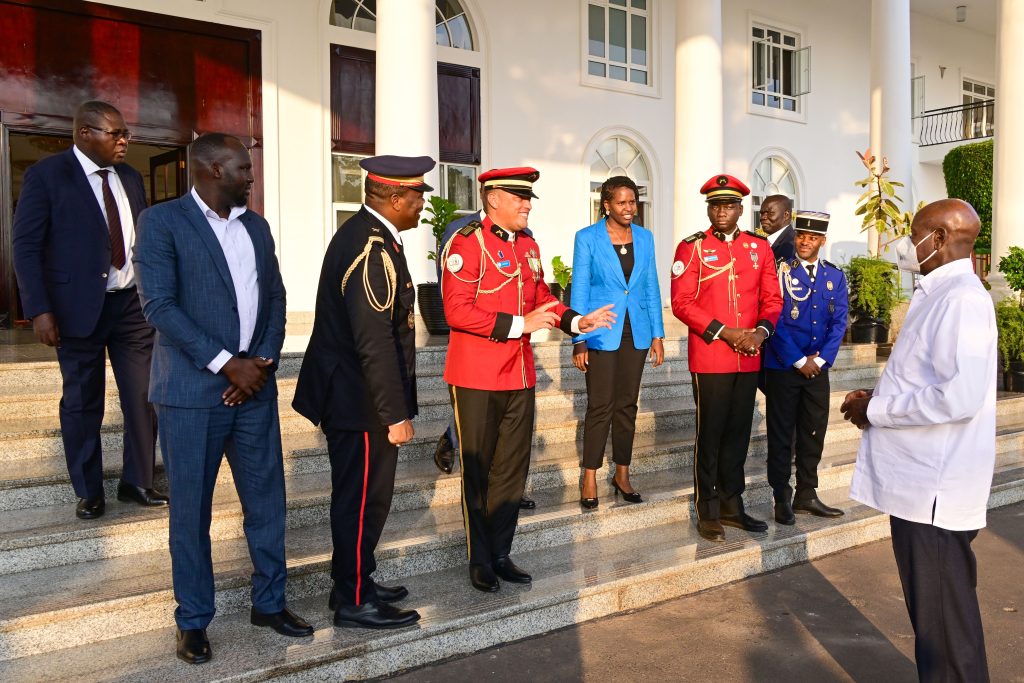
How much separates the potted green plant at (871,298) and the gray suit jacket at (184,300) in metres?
8.80

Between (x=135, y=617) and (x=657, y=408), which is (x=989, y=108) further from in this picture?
(x=135, y=617)

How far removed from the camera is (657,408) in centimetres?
714

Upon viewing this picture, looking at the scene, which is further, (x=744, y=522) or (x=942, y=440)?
(x=744, y=522)

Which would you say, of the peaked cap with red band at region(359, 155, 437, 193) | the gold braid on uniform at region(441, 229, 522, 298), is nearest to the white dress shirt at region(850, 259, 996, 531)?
the gold braid on uniform at region(441, 229, 522, 298)

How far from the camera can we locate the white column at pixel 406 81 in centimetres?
745

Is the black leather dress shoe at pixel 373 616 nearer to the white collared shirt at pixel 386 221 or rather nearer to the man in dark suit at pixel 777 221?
the white collared shirt at pixel 386 221

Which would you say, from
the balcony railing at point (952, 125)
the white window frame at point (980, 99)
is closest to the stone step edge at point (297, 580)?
the balcony railing at point (952, 125)

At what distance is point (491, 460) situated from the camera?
409 centimetres

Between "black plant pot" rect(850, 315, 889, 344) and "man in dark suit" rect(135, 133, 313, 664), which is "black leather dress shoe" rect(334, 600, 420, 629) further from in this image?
"black plant pot" rect(850, 315, 889, 344)

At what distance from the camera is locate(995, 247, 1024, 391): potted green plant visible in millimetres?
9680

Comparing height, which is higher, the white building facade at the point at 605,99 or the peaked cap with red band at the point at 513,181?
the white building facade at the point at 605,99

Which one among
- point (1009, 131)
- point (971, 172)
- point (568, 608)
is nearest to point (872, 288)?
point (1009, 131)

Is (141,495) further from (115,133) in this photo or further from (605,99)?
(605,99)

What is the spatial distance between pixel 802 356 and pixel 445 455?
232 cm
